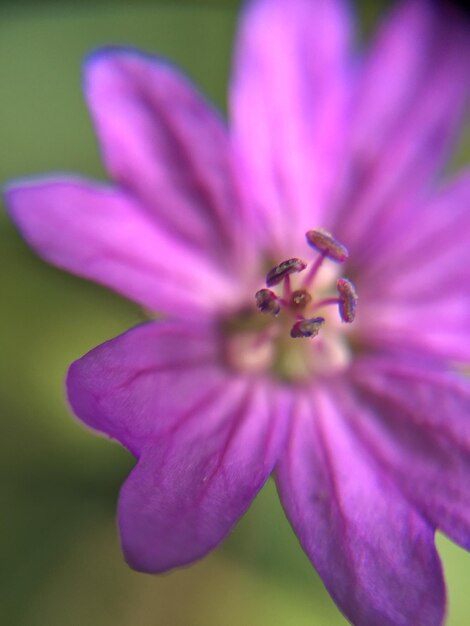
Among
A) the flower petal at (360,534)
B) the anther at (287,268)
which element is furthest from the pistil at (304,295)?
the flower petal at (360,534)

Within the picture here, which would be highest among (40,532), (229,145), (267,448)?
(229,145)

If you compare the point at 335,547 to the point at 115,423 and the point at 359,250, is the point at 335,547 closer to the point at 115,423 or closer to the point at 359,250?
the point at 115,423

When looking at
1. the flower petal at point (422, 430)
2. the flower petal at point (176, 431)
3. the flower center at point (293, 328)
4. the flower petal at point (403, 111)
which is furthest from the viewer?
the flower petal at point (403, 111)

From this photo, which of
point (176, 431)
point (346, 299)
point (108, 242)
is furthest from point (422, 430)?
point (108, 242)

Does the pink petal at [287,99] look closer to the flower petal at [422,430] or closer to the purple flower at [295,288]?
the purple flower at [295,288]

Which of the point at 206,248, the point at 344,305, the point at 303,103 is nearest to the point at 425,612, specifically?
the point at 344,305

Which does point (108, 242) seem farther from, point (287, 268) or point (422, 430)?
point (422, 430)

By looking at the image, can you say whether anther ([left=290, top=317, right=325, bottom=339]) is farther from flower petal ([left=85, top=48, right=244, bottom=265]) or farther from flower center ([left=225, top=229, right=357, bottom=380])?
flower petal ([left=85, top=48, right=244, bottom=265])

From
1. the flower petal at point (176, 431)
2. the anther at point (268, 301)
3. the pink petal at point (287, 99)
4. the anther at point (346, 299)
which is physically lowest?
the flower petal at point (176, 431)
